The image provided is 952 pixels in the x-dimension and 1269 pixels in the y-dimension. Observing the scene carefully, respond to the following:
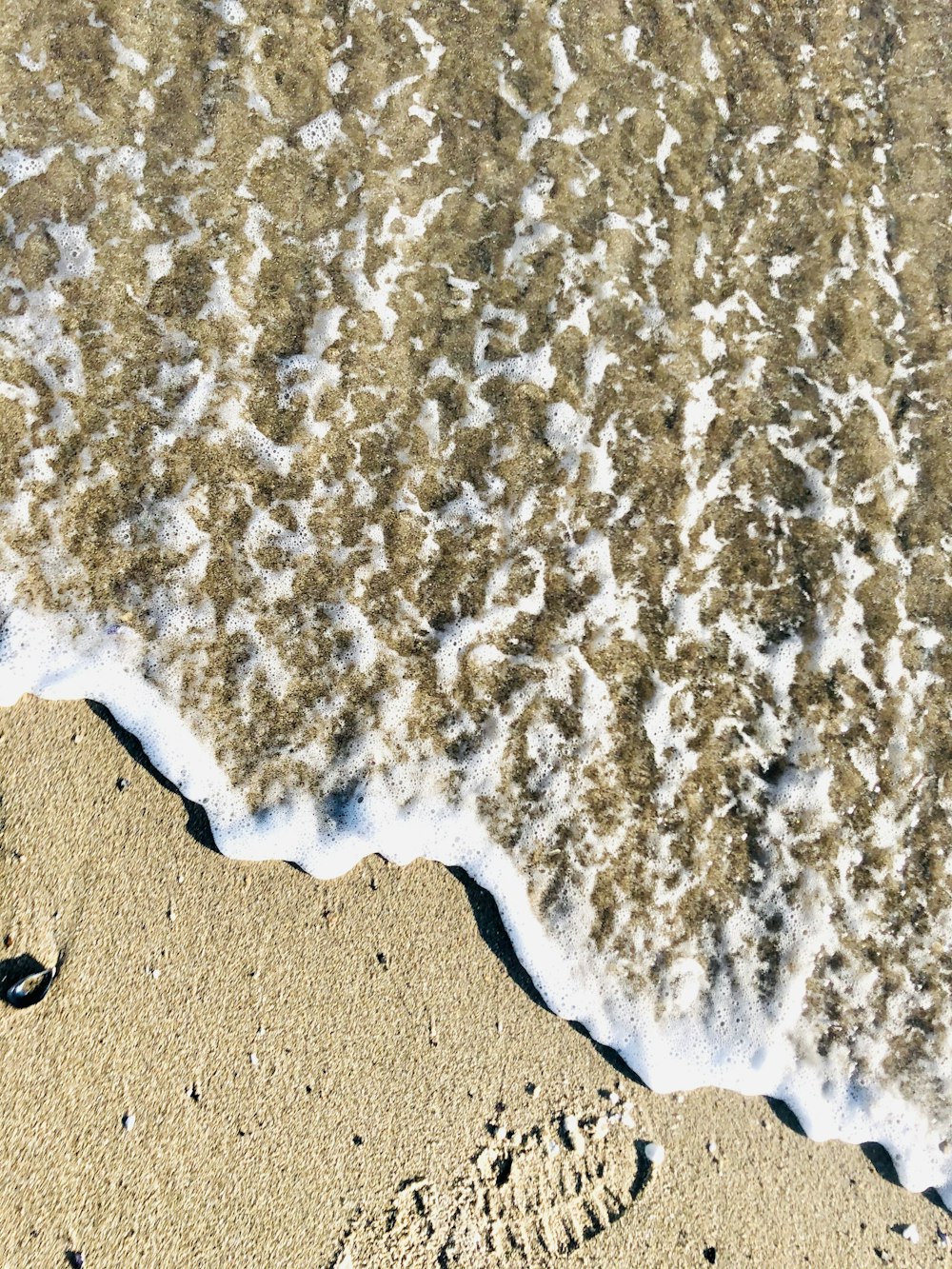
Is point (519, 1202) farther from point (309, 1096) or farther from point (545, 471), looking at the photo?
point (545, 471)

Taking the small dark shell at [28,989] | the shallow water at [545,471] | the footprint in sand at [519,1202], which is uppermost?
the shallow water at [545,471]

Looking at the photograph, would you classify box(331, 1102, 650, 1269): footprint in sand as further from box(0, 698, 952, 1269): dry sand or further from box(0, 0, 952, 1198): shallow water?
box(0, 0, 952, 1198): shallow water

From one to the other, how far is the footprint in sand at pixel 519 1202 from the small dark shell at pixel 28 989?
1.48 meters

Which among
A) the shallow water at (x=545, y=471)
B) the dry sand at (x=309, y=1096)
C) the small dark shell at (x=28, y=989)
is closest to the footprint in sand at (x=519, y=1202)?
the dry sand at (x=309, y=1096)

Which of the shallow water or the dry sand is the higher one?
the shallow water

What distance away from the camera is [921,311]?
3.92 m

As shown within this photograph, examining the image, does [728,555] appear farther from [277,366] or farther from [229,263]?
[229,263]

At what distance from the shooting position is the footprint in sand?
2912mm

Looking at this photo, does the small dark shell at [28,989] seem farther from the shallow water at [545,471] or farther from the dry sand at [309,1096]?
the shallow water at [545,471]

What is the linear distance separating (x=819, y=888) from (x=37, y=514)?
3901 millimetres

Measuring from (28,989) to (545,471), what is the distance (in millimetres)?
3042

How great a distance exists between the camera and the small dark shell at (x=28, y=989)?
2951 millimetres

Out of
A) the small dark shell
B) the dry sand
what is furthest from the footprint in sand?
the small dark shell

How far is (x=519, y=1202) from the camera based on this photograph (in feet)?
9.78
